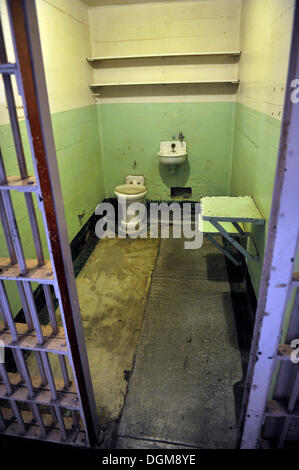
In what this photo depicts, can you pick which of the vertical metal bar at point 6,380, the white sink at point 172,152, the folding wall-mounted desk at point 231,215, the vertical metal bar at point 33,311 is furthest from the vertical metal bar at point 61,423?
the white sink at point 172,152

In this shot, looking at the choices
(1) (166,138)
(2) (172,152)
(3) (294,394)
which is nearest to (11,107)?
(3) (294,394)

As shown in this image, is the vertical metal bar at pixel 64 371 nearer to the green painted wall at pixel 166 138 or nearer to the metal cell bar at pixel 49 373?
the metal cell bar at pixel 49 373

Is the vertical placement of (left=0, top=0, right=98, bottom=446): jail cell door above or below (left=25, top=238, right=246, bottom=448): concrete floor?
above

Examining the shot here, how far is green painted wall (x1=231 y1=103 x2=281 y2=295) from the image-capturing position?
6.71 feet

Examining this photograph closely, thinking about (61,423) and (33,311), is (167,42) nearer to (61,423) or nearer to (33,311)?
(33,311)

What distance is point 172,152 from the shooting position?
166 inches

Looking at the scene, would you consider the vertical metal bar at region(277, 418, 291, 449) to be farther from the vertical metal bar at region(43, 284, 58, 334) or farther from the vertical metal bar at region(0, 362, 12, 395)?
the vertical metal bar at region(0, 362, 12, 395)

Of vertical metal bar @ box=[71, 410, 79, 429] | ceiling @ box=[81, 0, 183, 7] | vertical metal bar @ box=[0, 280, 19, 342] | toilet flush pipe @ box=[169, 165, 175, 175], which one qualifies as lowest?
vertical metal bar @ box=[71, 410, 79, 429]

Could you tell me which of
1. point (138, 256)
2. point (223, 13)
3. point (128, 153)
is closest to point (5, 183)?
point (138, 256)

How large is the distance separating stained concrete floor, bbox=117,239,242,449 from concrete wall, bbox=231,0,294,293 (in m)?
0.48

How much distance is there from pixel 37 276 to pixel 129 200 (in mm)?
2745

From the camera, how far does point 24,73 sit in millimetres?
950

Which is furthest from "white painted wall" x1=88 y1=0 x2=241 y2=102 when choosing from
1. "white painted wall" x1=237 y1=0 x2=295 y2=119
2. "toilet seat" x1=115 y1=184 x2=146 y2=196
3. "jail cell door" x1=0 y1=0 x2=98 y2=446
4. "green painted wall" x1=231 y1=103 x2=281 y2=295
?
"jail cell door" x1=0 y1=0 x2=98 y2=446

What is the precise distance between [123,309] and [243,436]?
1455 millimetres
